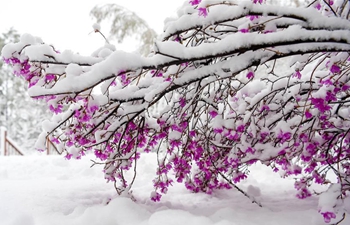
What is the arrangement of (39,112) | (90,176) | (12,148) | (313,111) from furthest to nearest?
1. (39,112)
2. (12,148)
3. (90,176)
4. (313,111)

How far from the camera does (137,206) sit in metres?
2.48

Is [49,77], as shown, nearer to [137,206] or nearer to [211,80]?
[211,80]

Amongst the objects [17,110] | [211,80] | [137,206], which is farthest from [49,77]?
[17,110]

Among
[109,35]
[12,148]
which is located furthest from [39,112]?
[109,35]

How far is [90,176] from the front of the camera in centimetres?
467

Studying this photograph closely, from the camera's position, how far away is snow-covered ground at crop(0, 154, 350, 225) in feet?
7.41

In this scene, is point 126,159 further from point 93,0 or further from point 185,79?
point 93,0

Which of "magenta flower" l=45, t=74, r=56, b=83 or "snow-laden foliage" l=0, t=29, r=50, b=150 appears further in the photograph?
"snow-laden foliage" l=0, t=29, r=50, b=150

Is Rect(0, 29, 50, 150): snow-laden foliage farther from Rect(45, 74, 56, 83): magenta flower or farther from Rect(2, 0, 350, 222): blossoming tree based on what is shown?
Rect(45, 74, 56, 83): magenta flower

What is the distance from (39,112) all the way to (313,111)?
24.0 metres

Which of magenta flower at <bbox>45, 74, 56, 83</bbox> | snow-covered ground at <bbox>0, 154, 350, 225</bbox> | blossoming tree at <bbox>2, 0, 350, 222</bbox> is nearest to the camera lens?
blossoming tree at <bbox>2, 0, 350, 222</bbox>

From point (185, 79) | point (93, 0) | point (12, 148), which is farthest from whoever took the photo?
point (12, 148)

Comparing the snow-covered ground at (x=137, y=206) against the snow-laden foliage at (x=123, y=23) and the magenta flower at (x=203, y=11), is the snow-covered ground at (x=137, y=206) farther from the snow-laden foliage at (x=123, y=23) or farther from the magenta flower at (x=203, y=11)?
the snow-laden foliage at (x=123, y=23)

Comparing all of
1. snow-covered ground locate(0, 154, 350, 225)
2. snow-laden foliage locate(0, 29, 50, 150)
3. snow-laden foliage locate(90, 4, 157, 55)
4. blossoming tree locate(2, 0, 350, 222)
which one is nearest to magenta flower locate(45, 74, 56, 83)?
blossoming tree locate(2, 0, 350, 222)
